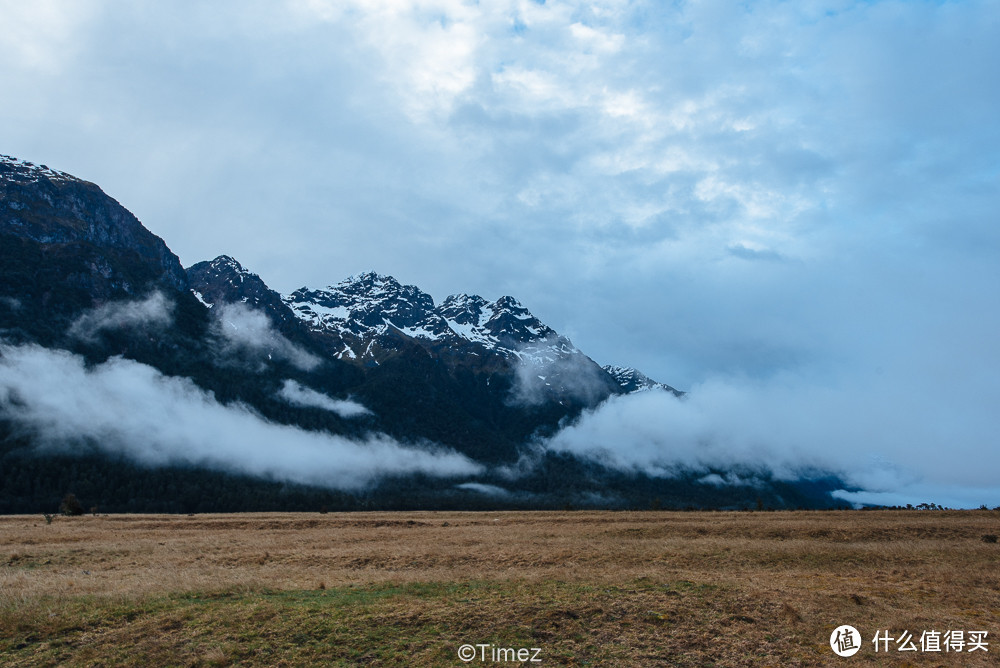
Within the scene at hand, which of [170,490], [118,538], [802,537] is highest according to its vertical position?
[802,537]

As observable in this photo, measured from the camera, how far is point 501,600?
21.1 m

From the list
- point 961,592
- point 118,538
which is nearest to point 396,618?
point 961,592

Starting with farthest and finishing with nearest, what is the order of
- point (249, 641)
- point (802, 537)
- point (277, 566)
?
point (802, 537) → point (277, 566) → point (249, 641)

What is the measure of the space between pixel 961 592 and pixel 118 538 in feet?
186

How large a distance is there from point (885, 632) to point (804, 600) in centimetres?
312

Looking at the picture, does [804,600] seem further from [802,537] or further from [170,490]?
[170,490]

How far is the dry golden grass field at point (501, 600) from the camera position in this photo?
16.3 meters

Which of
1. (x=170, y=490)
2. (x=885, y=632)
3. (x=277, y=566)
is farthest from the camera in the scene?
(x=170, y=490)

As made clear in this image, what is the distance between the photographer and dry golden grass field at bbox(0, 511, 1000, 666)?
642 inches

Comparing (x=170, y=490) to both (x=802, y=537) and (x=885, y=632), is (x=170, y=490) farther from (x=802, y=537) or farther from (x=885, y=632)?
(x=885, y=632)

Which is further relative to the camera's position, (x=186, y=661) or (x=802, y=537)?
(x=802, y=537)

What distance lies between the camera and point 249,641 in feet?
55.2

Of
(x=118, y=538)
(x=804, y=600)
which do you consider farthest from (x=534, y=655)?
A: (x=118, y=538)

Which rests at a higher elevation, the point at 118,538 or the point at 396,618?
the point at 396,618
